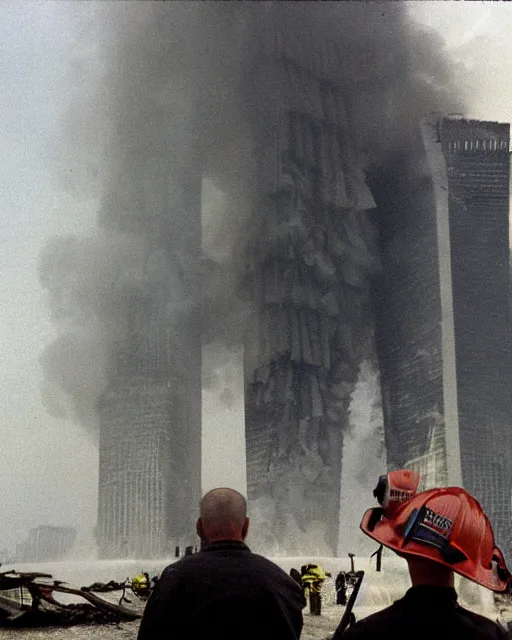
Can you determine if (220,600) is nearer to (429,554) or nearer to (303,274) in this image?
(429,554)

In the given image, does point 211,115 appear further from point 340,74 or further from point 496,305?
point 496,305

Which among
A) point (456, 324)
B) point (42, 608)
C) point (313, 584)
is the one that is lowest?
point (313, 584)

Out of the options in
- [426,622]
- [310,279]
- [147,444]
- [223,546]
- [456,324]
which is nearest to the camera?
[426,622]

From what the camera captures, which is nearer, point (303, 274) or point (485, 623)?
point (485, 623)

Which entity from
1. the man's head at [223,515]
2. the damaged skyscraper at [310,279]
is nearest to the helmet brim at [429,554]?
the man's head at [223,515]

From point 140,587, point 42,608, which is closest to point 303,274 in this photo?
point 140,587

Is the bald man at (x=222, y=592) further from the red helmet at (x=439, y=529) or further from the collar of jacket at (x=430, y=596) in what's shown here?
the collar of jacket at (x=430, y=596)

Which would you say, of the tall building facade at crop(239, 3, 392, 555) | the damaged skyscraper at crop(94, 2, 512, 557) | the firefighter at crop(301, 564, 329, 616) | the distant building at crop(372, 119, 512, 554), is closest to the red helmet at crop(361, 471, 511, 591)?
the firefighter at crop(301, 564, 329, 616)
